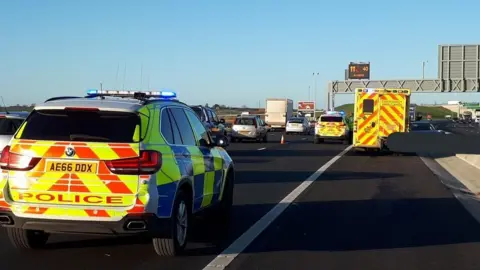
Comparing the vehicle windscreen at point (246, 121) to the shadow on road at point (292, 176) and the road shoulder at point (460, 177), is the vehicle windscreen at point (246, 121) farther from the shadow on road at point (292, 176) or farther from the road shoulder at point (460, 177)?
the shadow on road at point (292, 176)

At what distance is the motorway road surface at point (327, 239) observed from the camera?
7152mm

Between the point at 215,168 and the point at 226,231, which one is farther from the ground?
the point at 215,168

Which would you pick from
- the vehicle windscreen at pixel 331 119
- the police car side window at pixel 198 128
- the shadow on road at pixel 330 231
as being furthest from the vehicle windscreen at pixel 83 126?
the vehicle windscreen at pixel 331 119

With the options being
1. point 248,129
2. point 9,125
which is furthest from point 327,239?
point 248,129

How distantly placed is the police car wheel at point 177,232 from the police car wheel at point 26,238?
1515 millimetres

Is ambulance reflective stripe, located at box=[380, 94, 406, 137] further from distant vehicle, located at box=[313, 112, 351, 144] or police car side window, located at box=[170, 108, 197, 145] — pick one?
police car side window, located at box=[170, 108, 197, 145]

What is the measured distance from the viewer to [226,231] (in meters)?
8.95

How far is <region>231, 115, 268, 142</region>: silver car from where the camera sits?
37.2 meters

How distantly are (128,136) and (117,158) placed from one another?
286 mm

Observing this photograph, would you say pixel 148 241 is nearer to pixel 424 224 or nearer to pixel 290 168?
pixel 424 224

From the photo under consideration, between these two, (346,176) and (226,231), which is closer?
(226,231)

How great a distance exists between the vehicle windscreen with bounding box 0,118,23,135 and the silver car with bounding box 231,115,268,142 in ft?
81.0

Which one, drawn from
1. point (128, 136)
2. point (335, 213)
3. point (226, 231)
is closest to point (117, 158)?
point (128, 136)

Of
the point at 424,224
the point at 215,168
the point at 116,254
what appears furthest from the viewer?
the point at 424,224
